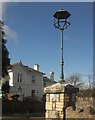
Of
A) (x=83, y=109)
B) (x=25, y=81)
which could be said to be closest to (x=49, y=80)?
(x=25, y=81)

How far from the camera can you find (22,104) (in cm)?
3553

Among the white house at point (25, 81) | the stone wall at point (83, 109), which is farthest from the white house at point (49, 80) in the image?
the stone wall at point (83, 109)

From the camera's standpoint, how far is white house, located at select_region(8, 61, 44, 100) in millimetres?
49719

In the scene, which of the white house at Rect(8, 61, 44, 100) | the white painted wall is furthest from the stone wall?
the white painted wall

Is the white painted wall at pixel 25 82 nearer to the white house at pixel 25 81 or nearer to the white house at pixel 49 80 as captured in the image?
the white house at pixel 25 81

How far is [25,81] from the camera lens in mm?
52062

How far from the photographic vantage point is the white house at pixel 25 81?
49.7m

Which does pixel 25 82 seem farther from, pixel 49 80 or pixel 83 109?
pixel 83 109

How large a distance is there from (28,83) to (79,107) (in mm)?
44476

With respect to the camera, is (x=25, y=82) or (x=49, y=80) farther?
(x=49, y=80)

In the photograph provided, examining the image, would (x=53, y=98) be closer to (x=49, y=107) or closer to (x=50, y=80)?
(x=49, y=107)

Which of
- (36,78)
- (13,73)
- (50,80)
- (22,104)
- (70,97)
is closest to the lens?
(70,97)

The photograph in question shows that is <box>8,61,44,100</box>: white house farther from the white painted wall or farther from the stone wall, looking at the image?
the stone wall

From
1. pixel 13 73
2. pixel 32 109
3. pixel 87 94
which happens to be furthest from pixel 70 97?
pixel 13 73
